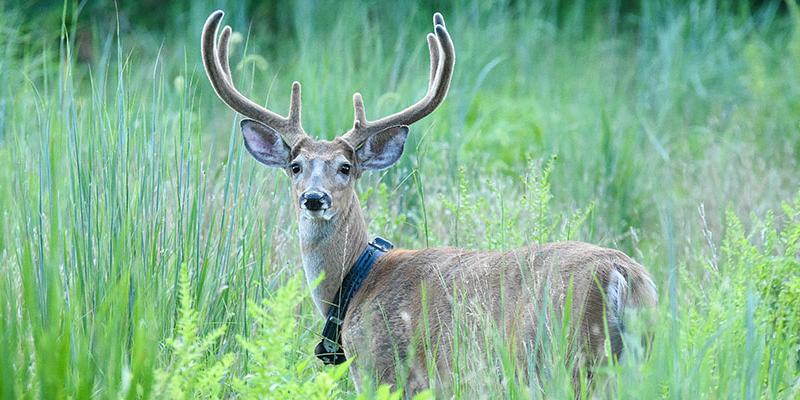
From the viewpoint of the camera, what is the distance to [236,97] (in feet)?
15.4

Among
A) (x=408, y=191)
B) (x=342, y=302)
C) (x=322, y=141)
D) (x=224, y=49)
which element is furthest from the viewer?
(x=408, y=191)

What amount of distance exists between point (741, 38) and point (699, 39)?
3.02ft

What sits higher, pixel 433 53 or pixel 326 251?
pixel 433 53

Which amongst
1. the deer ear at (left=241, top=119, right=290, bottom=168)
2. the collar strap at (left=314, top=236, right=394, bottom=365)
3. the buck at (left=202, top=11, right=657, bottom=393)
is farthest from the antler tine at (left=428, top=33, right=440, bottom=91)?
the collar strap at (left=314, top=236, right=394, bottom=365)

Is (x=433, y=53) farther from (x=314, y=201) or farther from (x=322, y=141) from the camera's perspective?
(x=314, y=201)

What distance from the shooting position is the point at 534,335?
358 centimetres

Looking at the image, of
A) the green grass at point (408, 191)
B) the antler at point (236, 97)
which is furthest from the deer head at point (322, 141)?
the green grass at point (408, 191)

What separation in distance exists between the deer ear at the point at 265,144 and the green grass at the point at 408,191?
2.6 inches

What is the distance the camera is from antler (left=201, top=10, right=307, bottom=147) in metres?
4.64

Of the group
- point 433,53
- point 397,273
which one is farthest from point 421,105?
point 397,273

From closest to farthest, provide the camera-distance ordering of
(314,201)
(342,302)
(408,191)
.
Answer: (314,201), (342,302), (408,191)

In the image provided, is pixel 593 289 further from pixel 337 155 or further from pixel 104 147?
pixel 104 147

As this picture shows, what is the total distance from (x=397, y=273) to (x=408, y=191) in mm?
1562

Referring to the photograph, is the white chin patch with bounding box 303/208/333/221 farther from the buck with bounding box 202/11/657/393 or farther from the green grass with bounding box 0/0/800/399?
the green grass with bounding box 0/0/800/399
